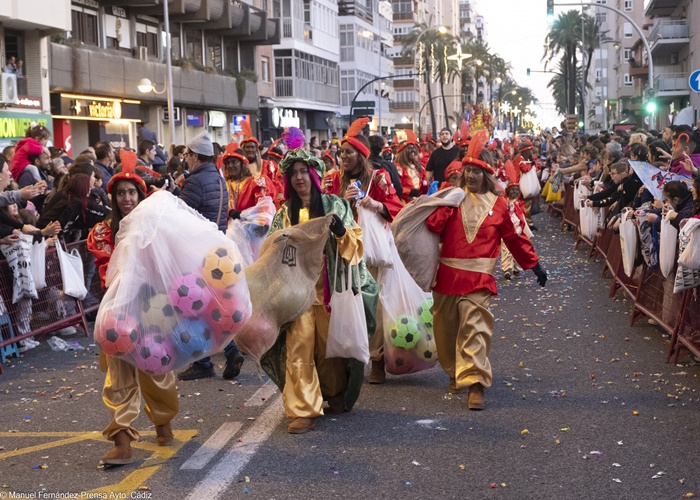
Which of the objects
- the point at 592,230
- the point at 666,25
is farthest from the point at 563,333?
the point at 666,25

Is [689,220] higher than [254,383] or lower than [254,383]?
higher

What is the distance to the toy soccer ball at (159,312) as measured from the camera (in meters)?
6.02

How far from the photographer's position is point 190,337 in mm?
6066

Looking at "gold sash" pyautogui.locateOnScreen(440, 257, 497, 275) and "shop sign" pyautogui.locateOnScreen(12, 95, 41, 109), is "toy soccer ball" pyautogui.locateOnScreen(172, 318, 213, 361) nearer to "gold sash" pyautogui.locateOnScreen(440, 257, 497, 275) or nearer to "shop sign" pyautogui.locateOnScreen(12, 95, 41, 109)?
"gold sash" pyautogui.locateOnScreen(440, 257, 497, 275)

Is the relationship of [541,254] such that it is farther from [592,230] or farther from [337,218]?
[337,218]

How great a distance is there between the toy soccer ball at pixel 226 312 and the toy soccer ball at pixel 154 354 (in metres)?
0.28

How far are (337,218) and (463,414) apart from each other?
162 cm

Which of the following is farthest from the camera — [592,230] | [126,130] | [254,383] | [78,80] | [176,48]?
[176,48]

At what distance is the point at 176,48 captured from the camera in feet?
132

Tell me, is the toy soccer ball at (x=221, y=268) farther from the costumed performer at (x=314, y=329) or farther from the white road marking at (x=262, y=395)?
the white road marking at (x=262, y=395)

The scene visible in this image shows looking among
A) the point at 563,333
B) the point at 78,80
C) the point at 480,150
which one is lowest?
the point at 563,333

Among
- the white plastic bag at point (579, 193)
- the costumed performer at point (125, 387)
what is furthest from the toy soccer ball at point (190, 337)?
the white plastic bag at point (579, 193)

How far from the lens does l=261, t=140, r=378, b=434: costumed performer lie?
705cm

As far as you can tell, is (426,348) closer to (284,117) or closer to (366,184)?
(366,184)
